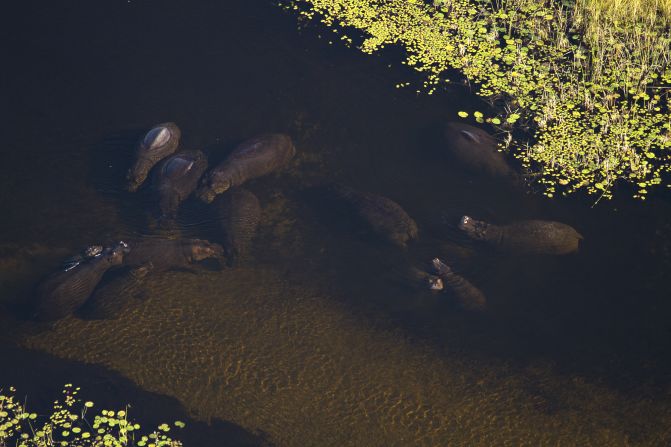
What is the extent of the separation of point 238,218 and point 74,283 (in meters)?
1.78

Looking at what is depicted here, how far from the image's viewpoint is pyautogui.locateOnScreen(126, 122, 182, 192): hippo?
7547mm

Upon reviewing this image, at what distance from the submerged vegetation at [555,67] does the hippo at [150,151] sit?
3.03 metres

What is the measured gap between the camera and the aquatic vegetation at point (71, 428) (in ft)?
17.7

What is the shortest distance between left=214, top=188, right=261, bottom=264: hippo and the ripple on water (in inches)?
16.8

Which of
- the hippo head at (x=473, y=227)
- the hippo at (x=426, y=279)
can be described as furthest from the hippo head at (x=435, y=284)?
the hippo head at (x=473, y=227)

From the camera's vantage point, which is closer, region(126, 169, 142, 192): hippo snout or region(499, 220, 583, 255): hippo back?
region(499, 220, 583, 255): hippo back

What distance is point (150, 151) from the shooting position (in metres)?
7.62

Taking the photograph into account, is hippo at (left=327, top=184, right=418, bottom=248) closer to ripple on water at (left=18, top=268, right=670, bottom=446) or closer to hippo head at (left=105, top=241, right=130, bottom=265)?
ripple on water at (left=18, top=268, right=670, bottom=446)

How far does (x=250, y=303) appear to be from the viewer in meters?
6.61

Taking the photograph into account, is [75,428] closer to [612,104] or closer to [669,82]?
[612,104]

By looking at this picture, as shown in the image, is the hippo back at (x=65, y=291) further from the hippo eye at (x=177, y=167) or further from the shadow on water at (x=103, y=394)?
the hippo eye at (x=177, y=167)

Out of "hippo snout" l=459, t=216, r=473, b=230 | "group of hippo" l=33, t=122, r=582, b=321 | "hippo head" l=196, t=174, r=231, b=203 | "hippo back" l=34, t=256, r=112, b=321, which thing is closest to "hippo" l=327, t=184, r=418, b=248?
"group of hippo" l=33, t=122, r=582, b=321

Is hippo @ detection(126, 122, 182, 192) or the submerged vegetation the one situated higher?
the submerged vegetation

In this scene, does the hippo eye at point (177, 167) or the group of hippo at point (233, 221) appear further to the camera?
the hippo eye at point (177, 167)
